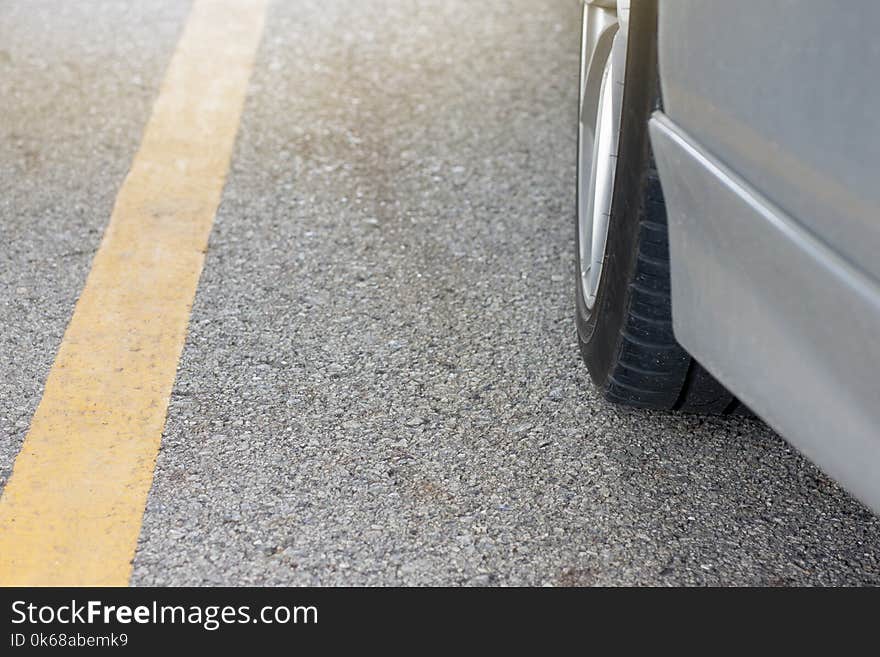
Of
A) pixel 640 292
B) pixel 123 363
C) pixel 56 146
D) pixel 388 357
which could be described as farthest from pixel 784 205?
pixel 56 146

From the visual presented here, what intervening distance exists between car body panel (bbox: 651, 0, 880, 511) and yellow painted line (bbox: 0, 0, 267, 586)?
3.03 feet

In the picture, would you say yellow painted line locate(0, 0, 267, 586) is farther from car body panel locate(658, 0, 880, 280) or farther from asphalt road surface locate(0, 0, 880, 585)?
car body panel locate(658, 0, 880, 280)

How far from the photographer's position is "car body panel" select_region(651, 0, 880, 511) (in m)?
1.11

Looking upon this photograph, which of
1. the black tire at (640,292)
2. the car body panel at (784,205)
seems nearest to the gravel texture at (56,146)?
the black tire at (640,292)

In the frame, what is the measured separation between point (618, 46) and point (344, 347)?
76 cm

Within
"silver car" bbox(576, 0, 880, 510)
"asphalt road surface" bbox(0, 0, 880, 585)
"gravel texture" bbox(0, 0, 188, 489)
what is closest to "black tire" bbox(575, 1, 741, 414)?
"silver car" bbox(576, 0, 880, 510)

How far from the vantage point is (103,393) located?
6.49 ft

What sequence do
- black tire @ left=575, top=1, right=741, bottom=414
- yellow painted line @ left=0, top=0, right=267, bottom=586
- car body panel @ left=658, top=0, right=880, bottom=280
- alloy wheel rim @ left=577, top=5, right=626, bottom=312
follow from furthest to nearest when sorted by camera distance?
alloy wheel rim @ left=577, top=5, right=626, bottom=312
yellow painted line @ left=0, top=0, right=267, bottom=586
black tire @ left=575, top=1, right=741, bottom=414
car body panel @ left=658, top=0, right=880, bottom=280

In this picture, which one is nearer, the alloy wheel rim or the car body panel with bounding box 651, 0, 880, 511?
the car body panel with bounding box 651, 0, 880, 511

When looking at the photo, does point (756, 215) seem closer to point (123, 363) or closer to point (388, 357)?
point (388, 357)

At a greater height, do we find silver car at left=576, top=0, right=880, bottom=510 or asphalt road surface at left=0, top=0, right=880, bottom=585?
silver car at left=576, top=0, right=880, bottom=510

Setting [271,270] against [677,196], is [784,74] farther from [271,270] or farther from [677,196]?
[271,270]

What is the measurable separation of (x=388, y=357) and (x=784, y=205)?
100 cm
